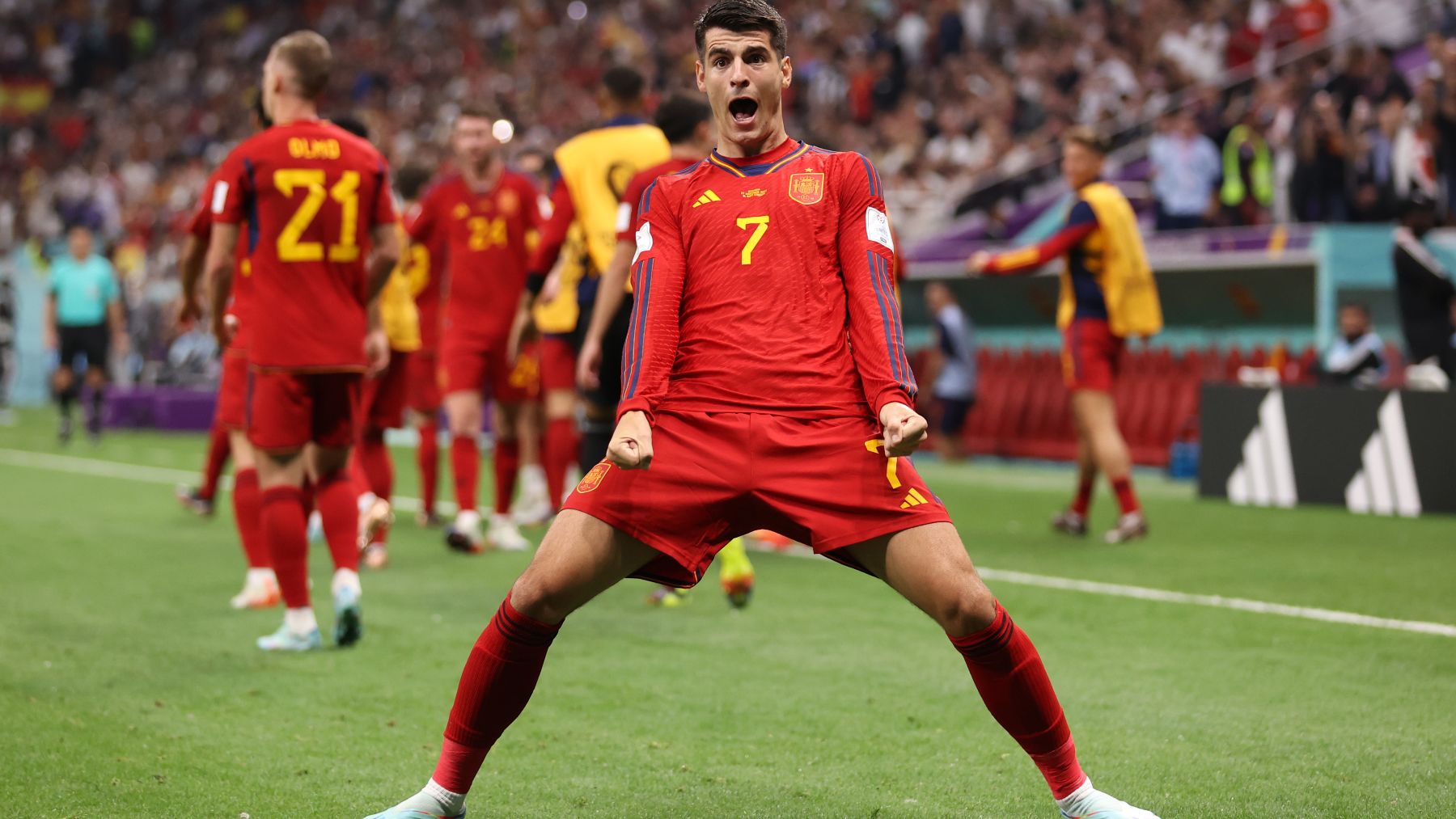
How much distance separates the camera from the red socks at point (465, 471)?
8906 millimetres

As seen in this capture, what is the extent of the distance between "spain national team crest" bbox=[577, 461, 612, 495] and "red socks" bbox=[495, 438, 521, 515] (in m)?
5.57

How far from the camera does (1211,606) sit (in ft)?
22.6

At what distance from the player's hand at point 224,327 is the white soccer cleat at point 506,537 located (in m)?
2.69

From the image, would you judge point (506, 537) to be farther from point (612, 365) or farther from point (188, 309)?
point (188, 309)

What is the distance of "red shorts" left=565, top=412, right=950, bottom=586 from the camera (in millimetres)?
3365

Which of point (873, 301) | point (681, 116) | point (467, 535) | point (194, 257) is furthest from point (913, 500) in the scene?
point (467, 535)

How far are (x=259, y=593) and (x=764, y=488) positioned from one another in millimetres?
4209

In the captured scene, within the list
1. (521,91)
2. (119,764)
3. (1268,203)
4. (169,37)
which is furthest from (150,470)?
(169,37)

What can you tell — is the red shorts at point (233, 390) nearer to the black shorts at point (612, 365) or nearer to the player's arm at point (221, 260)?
the player's arm at point (221, 260)

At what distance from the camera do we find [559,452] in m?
8.88

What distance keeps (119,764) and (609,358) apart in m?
3.12

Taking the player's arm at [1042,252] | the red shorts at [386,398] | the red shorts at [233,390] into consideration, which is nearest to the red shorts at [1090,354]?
the player's arm at [1042,252]

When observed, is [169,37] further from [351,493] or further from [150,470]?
[351,493]

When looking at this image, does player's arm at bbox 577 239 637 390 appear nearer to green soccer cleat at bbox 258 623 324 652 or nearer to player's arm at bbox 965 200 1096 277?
green soccer cleat at bbox 258 623 324 652
